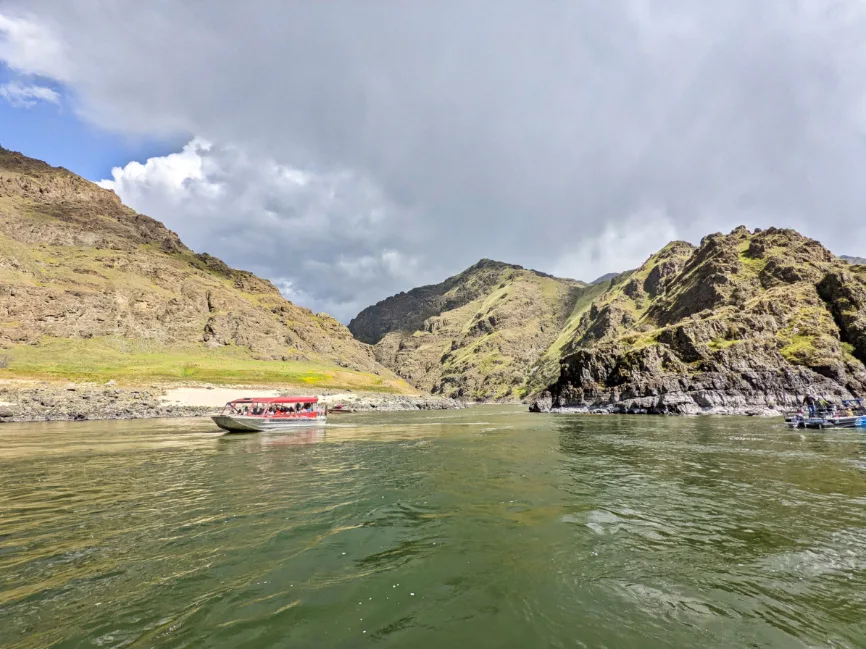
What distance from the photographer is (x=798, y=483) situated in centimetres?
1894

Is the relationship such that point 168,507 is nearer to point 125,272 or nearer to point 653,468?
point 653,468

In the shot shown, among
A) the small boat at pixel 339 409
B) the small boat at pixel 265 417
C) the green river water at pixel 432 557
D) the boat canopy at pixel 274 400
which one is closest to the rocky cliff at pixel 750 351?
the small boat at pixel 339 409

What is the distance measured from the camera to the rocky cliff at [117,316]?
112 meters

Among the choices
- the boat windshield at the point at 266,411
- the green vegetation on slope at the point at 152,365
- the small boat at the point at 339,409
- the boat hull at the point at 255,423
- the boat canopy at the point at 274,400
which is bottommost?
the small boat at the point at 339,409

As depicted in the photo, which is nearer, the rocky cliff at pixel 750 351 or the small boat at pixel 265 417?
the small boat at pixel 265 417

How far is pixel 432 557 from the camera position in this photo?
34.5 ft

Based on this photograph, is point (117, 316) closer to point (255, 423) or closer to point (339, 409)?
point (339, 409)

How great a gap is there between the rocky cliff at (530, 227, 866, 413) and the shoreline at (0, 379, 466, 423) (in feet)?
230

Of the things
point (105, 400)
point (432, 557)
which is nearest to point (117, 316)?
point (105, 400)

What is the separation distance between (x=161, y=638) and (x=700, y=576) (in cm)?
1098

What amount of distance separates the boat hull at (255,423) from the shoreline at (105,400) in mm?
32711

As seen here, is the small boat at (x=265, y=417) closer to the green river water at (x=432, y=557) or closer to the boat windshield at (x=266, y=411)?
the boat windshield at (x=266, y=411)

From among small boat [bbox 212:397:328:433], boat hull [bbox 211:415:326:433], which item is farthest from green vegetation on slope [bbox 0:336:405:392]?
boat hull [bbox 211:415:326:433]

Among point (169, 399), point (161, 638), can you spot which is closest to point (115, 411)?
point (169, 399)
